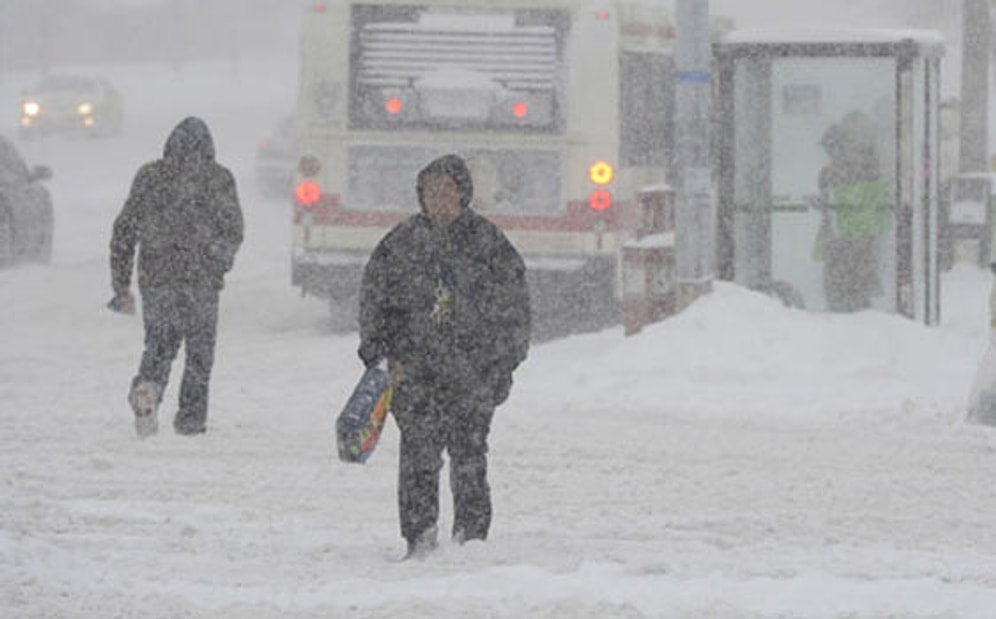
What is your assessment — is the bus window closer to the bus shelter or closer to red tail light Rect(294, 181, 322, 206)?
the bus shelter

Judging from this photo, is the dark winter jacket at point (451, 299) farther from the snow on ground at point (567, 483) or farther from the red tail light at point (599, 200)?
the red tail light at point (599, 200)

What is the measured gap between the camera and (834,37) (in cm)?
1756

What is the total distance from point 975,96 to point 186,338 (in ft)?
62.2

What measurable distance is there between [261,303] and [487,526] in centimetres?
1413

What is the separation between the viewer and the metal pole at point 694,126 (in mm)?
16703

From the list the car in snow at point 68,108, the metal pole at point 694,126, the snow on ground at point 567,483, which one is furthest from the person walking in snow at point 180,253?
Answer: the car in snow at point 68,108

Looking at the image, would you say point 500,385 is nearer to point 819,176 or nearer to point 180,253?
point 180,253

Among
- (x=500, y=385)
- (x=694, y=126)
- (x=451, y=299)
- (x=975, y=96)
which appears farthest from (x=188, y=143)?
(x=975, y=96)

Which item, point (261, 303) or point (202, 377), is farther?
point (261, 303)

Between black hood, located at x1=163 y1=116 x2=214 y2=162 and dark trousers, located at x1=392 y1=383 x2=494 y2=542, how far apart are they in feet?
13.6

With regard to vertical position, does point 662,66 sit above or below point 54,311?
above

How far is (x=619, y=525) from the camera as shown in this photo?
10125 mm

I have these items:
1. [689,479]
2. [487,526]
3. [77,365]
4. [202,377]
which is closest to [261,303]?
[77,365]

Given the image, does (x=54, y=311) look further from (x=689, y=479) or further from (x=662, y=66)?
(x=689, y=479)
